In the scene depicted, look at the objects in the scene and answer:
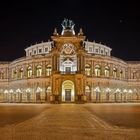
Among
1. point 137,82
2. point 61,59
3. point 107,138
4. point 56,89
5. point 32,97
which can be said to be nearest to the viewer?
point 107,138

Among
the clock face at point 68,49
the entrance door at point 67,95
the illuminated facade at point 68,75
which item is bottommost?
the entrance door at point 67,95

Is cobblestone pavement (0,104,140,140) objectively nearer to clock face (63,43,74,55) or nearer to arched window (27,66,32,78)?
clock face (63,43,74,55)

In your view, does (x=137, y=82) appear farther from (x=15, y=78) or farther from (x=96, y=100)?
(x=15, y=78)

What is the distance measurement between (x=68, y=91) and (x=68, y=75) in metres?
4.32

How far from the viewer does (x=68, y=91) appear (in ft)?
218

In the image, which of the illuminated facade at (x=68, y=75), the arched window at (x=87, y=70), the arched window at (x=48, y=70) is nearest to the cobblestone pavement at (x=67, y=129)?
the illuminated facade at (x=68, y=75)

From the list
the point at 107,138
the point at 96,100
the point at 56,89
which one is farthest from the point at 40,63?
the point at 107,138

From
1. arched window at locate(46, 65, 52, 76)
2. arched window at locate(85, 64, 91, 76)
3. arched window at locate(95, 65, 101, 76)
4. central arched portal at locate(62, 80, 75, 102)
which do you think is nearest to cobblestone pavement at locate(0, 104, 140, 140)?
central arched portal at locate(62, 80, 75, 102)

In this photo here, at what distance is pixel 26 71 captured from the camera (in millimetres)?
76000

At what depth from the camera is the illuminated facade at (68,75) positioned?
213 ft

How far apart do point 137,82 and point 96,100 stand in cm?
2107

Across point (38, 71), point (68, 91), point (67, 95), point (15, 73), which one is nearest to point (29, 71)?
point (38, 71)

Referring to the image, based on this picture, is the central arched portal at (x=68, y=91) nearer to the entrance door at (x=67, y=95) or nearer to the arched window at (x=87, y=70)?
the entrance door at (x=67, y=95)

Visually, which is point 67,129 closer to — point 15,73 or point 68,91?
point 68,91
